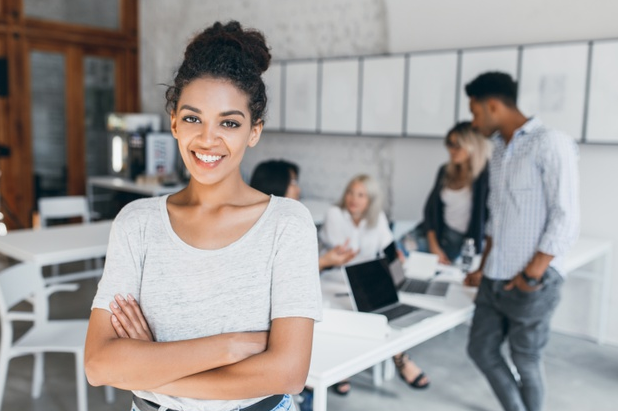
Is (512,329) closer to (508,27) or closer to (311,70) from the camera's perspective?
(508,27)

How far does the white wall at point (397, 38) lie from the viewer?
12.9ft

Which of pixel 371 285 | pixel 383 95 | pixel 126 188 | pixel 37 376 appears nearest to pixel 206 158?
pixel 371 285

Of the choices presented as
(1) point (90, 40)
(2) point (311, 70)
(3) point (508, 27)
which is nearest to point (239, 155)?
(3) point (508, 27)

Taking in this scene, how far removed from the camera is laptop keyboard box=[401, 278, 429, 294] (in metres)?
2.71

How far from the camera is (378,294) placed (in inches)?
93.4

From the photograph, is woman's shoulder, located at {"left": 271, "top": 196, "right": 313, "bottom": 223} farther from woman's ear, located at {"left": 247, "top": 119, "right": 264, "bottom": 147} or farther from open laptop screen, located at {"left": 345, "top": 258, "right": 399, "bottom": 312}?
open laptop screen, located at {"left": 345, "top": 258, "right": 399, "bottom": 312}

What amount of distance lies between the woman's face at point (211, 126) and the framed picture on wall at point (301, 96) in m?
4.26

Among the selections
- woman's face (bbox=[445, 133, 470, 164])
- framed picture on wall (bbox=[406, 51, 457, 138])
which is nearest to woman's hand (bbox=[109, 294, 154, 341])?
woman's face (bbox=[445, 133, 470, 164])

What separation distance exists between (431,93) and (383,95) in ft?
1.49

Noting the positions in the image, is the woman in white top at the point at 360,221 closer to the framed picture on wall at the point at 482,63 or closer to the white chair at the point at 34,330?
the framed picture on wall at the point at 482,63

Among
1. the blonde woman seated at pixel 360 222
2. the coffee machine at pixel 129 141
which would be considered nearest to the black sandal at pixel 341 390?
the blonde woman seated at pixel 360 222

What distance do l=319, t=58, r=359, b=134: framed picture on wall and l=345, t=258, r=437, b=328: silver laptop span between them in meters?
2.78

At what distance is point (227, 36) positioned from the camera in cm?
113

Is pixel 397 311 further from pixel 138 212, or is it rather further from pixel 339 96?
pixel 339 96
